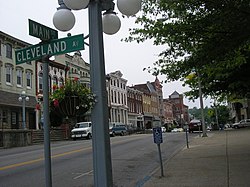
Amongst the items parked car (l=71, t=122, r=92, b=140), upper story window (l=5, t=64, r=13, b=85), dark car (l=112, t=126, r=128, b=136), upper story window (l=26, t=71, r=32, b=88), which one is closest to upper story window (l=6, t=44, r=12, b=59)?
upper story window (l=5, t=64, r=13, b=85)

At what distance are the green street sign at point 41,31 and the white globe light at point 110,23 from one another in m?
0.81

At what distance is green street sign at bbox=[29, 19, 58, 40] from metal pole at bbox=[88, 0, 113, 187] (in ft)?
1.75

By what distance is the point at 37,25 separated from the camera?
4.54m

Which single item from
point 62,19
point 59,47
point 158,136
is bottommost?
point 158,136

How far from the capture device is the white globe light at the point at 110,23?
5.27 m

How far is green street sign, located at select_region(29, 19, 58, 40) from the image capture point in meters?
4.43

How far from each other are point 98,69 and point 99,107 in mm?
528

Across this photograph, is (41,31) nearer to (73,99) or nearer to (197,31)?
(73,99)

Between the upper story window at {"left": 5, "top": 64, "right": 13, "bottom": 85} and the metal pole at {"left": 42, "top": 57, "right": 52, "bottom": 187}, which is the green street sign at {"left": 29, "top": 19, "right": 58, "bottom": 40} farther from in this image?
the upper story window at {"left": 5, "top": 64, "right": 13, "bottom": 85}

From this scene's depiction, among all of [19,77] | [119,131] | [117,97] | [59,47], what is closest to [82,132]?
[19,77]

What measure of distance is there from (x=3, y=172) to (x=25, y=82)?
27957 mm

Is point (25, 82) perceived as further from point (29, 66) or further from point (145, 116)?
point (145, 116)

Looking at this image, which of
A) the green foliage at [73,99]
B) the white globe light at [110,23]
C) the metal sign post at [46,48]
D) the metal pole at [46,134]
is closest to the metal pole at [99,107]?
the green foliage at [73,99]

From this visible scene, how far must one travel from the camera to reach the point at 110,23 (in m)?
5.28
